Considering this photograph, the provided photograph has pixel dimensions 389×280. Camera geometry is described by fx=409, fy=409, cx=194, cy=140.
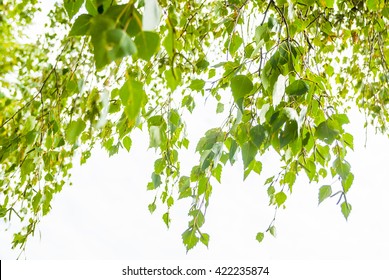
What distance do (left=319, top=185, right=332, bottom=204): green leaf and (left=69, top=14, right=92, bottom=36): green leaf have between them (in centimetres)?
62

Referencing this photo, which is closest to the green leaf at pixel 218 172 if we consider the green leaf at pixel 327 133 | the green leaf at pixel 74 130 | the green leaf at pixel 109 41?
the green leaf at pixel 327 133

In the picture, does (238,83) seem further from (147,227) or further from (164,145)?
(147,227)

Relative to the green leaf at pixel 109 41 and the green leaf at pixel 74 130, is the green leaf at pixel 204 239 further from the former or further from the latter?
the green leaf at pixel 109 41

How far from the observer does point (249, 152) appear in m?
0.78

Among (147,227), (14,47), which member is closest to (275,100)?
(14,47)

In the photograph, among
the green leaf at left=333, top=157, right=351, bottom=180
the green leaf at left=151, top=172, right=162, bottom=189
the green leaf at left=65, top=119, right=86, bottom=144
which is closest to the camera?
the green leaf at left=65, top=119, right=86, bottom=144

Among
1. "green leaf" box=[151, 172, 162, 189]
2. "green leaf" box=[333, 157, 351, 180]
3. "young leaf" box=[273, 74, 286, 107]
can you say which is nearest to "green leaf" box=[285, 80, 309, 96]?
"young leaf" box=[273, 74, 286, 107]

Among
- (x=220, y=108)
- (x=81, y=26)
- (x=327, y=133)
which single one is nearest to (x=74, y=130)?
(x=81, y=26)

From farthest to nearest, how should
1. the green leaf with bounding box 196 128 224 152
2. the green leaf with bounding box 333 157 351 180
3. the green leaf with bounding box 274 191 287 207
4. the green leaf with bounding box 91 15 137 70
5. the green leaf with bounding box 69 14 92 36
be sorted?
the green leaf with bounding box 274 191 287 207 < the green leaf with bounding box 196 128 224 152 < the green leaf with bounding box 333 157 351 180 < the green leaf with bounding box 69 14 92 36 < the green leaf with bounding box 91 15 137 70

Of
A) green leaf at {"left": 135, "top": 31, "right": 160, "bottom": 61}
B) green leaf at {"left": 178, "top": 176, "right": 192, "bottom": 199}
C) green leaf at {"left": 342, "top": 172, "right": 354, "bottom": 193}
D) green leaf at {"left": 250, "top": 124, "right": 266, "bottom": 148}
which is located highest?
green leaf at {"left": 178, "top": 176, "right": 192, "bottom": 199}

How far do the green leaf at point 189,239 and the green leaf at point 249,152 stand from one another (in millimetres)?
357

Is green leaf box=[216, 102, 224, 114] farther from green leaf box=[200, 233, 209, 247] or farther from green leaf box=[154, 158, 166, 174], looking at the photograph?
green leaf box=[200, 233, 209, 247]

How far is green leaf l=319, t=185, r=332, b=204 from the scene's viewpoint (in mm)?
912

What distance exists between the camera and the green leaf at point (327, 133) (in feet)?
2.50
